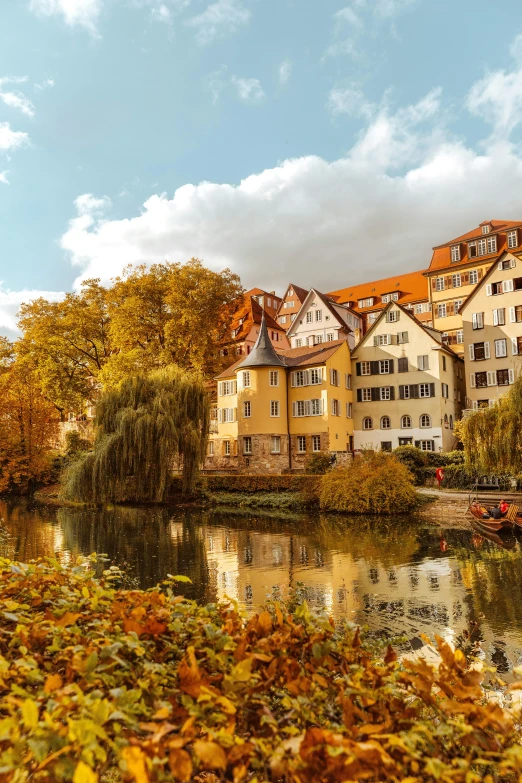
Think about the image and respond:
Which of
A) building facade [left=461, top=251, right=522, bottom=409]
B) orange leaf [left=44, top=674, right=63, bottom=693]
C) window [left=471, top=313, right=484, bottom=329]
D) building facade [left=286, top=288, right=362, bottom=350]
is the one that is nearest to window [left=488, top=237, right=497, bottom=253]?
building facade [left=461, top=251, right=522, bottom=409]

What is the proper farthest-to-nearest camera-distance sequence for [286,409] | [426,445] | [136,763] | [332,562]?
[286,409] < [426,445] < [332,562] < [136,763]

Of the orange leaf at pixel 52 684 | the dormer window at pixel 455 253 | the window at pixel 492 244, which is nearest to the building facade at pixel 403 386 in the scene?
the window at pixel 492 244

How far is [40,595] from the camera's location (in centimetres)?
373

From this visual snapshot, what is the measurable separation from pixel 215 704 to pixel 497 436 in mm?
25385

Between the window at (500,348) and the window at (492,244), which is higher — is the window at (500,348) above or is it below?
below

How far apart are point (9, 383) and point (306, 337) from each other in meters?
28.9

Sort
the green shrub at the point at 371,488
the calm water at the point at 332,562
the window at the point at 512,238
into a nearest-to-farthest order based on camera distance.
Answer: the calm water at the point at 332,562
the green shrub at the point at 371,488
the window at the point at 512,238

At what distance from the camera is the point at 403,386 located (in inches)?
1710

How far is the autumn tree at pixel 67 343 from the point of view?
47.2 metres

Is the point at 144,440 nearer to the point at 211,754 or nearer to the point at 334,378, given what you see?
the point at 334,378

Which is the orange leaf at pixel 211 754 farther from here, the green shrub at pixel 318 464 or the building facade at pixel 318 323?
the building facade at pixel 318 323

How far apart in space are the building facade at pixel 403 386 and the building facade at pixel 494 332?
1959mm

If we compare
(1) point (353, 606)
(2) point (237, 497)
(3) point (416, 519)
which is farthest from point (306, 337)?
(1) point (353, 606)

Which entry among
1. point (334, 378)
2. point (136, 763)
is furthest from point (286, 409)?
point (136, 763)
